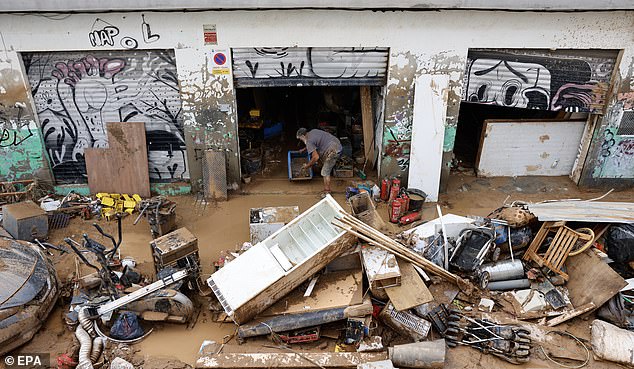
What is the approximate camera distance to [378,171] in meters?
10.3

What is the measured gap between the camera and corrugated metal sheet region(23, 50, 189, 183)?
896 cm

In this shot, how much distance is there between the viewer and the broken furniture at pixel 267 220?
26.1ft

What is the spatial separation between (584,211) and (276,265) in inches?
214

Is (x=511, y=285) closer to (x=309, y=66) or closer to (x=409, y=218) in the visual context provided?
(x=409, y=218)

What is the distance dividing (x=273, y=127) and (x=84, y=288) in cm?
708

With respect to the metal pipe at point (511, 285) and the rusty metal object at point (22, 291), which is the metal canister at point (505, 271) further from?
the rusty metal object at point (22, 291)

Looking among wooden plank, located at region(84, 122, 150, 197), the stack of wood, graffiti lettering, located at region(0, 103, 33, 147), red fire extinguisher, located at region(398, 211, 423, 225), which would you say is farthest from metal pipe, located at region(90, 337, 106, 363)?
red fire extinguisher, located at region(398, 211, 423, 225)

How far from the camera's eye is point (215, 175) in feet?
32.2

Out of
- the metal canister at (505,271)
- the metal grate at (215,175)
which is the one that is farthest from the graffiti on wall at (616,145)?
the metal grate at (215,175)

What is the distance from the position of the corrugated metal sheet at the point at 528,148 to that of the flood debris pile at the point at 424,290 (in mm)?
2984

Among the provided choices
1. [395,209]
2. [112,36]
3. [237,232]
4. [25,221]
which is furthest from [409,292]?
[112,36]

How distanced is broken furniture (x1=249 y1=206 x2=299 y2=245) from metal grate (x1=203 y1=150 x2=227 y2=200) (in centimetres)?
197

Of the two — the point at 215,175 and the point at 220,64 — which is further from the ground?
the point at 220,64

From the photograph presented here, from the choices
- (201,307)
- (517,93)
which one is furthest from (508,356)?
(517,93)
